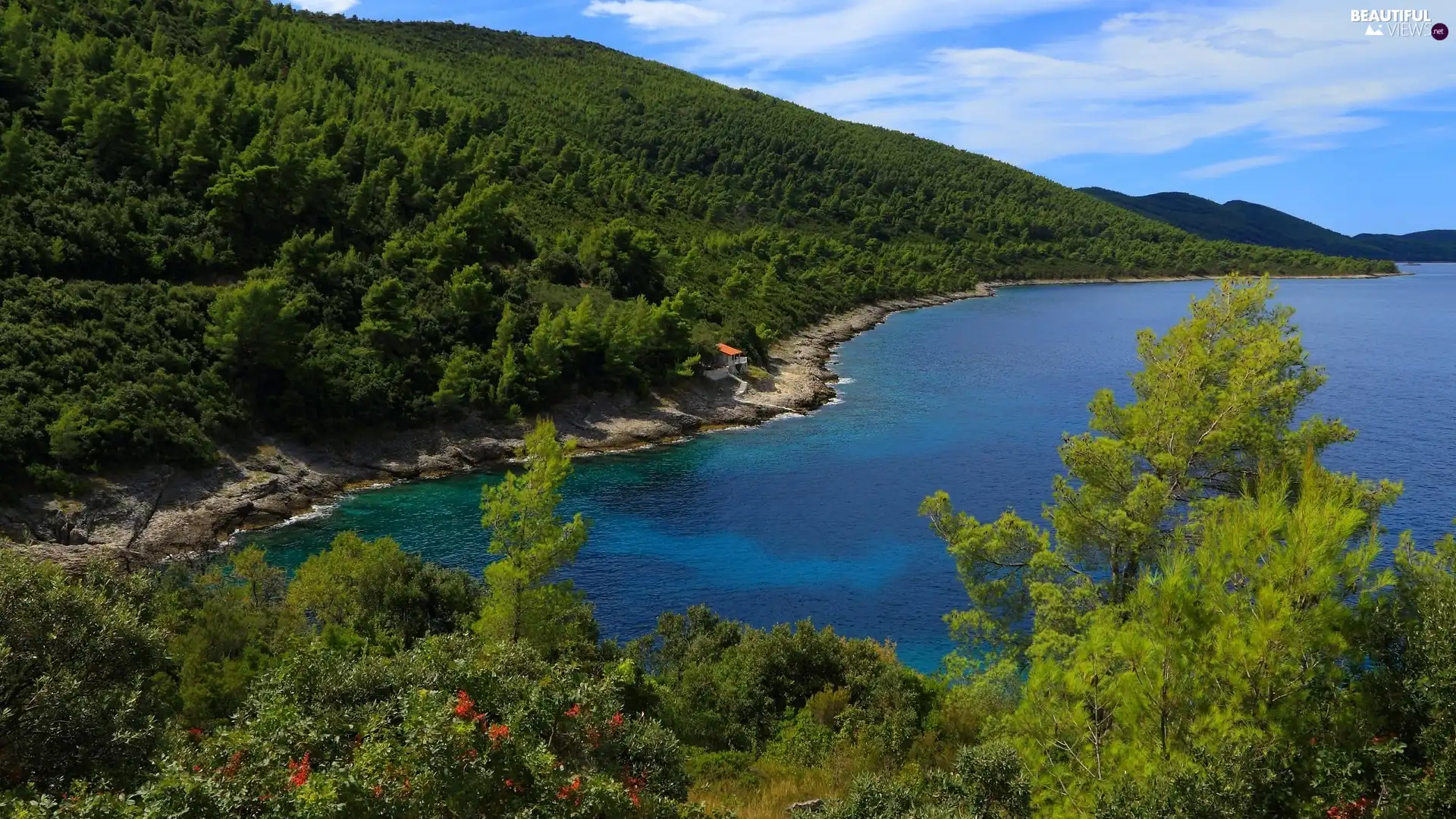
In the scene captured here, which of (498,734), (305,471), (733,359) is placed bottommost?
(305,471)

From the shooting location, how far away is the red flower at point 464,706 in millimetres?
11906

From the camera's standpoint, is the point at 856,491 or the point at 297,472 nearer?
the point at 297,472

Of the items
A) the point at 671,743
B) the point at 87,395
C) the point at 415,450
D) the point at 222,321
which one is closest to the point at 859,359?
the point at 415,450

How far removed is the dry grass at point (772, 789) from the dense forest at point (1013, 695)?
0.08m

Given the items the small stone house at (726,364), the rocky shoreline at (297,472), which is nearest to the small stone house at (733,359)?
the small stone house at (726,364)

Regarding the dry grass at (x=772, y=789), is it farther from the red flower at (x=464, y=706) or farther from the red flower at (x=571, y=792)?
the red flower at (x=571, y=792)

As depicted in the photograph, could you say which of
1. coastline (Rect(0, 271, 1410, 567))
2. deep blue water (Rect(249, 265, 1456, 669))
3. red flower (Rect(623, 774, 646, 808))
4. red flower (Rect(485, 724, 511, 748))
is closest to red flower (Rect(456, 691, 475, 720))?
red flower (Rect(485, 724, 511, 748))

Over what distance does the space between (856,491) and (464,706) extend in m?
42.0

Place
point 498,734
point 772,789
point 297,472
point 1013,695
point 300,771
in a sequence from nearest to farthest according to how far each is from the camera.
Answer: point 498,734 < point 300,771 < point 772,789 < point 1013,695 < point 297,472

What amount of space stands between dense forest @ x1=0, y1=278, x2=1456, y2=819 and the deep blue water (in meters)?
13.2

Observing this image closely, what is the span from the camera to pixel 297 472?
165 ft

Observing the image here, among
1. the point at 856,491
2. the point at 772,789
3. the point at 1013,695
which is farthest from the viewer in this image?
the point at 856,491

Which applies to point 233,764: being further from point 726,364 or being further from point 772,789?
point 726,364

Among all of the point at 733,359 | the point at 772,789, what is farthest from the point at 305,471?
the point at 772,789
